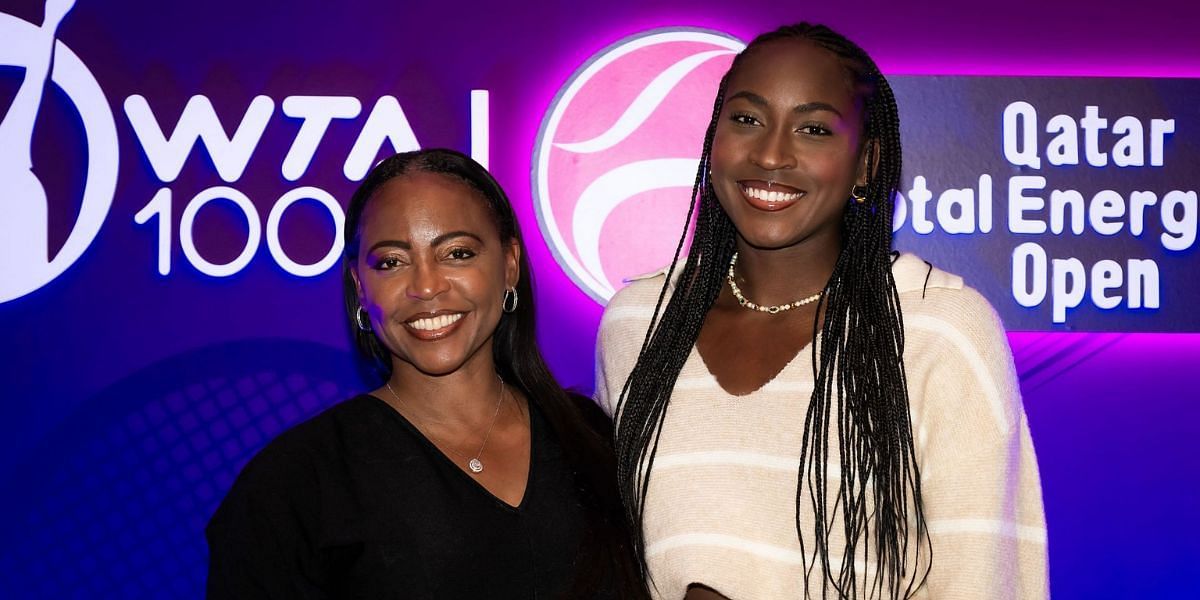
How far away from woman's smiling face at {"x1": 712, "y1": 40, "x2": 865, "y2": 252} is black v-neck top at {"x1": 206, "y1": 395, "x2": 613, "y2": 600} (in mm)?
578

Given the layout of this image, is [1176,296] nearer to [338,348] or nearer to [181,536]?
[338,348]

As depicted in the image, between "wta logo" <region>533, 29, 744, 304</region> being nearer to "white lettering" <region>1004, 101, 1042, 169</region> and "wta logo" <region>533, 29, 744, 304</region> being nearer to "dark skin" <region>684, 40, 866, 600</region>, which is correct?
"white lettering" <region>1004, 101, 1042, 169</region>

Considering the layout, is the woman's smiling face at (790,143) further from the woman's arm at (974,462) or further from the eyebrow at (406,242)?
the eyebrow at (406,242)

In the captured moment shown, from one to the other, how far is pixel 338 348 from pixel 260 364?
21 centimetres

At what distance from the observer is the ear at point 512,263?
2.03 meters

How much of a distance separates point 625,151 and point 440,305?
1244 mm

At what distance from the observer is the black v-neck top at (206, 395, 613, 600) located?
1650 millimetres

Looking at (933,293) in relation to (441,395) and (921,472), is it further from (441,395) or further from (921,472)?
(441,395)

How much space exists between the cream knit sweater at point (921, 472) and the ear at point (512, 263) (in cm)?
37

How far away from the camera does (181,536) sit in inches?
118

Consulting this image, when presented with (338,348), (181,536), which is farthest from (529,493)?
(181,536)

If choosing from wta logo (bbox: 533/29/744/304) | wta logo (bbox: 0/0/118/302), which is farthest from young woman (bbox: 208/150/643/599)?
wta logo (bbox: 0/0/118/302)

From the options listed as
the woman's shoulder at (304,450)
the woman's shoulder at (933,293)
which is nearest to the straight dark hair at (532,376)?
the woman's shoulder at (304,450)

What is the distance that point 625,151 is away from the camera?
9.87 feet
